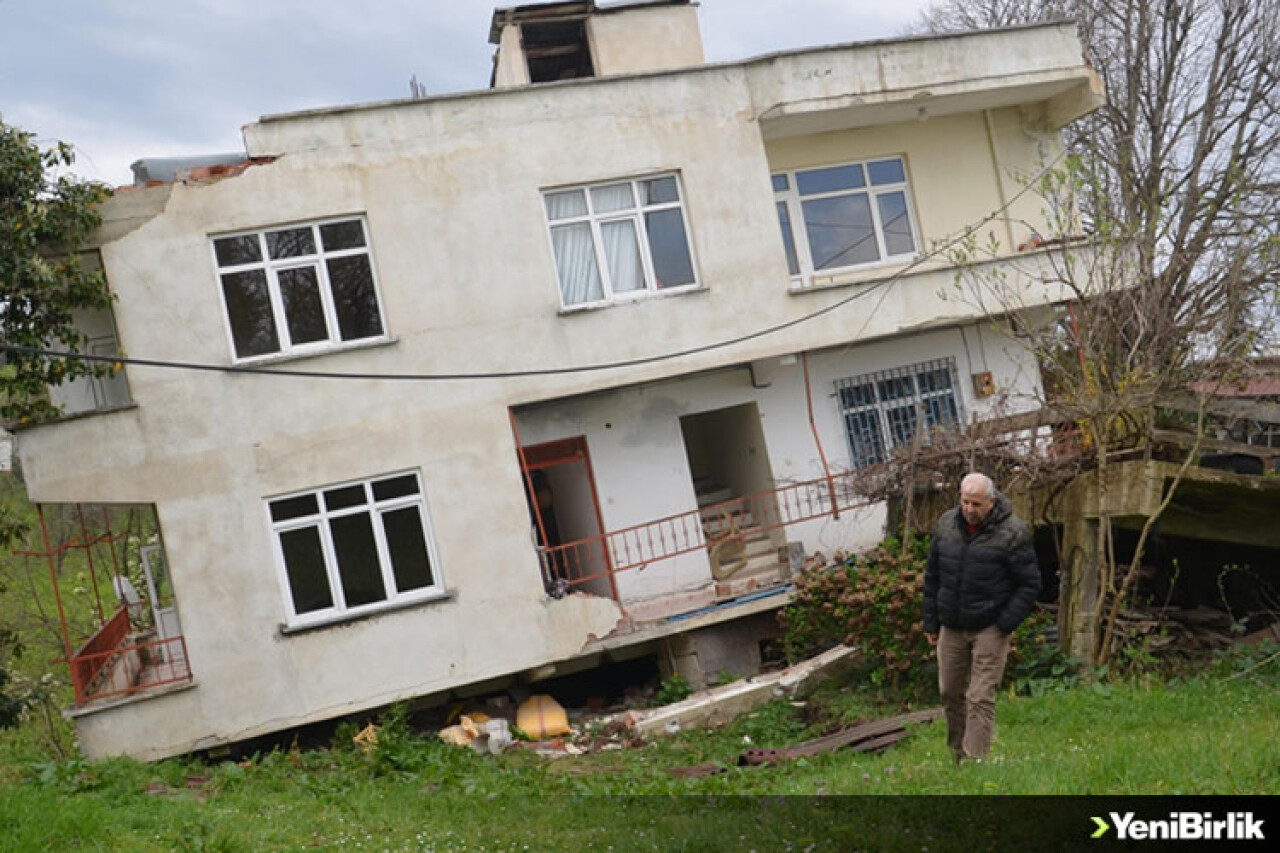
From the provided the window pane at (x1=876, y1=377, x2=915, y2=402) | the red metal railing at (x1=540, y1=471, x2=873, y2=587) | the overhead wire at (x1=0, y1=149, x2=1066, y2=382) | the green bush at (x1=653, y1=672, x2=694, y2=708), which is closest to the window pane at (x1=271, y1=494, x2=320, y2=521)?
the overhead wire at (x1=0, y1=149, x2=1066, y2=382)

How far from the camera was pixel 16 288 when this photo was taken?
46.4ft

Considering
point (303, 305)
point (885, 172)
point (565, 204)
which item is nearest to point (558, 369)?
point (565, 204)

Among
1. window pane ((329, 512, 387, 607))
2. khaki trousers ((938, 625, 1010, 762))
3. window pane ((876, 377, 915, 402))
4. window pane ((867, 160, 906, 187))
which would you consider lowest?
khaki trousers ((938, 625, 1010, 762))

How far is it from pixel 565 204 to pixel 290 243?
3.81 meters

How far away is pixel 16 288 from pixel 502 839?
953cm

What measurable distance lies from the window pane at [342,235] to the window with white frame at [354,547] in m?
3.15

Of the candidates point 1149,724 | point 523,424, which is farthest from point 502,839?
point 523,424

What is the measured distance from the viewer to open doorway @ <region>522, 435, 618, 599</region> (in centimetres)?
1770

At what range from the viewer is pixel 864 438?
755 inches

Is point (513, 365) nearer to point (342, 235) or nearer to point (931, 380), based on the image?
point (342, 235)

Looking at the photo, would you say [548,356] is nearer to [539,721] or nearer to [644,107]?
[644,107]

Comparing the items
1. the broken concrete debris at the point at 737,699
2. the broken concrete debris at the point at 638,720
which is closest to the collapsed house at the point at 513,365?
the broken concrete debris at the point at 638,720

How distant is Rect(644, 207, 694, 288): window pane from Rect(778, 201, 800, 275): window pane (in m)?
2.58

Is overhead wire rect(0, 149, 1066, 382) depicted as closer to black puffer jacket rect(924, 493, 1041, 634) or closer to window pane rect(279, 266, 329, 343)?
window pane rect(279, 266, 329, 343)
